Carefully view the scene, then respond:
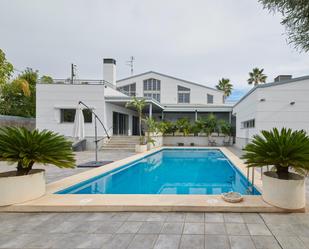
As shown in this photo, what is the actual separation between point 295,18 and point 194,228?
4.07 meters

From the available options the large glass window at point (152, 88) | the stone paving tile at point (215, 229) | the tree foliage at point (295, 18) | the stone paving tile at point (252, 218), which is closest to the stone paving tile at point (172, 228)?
the stone paving tile at point (215, 229)

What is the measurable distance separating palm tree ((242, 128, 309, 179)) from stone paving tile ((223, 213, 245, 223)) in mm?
1254

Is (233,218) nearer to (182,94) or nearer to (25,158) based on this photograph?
(25,158)

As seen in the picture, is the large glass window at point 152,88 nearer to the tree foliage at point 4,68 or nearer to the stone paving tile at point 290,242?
the tree foliage at point 4,68

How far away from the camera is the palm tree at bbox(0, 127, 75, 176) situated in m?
4.76

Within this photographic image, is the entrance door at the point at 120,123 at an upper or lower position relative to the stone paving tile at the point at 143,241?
upper

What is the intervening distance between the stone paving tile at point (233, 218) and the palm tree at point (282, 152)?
1.25m

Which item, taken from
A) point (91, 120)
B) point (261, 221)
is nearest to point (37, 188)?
point (261, 221)

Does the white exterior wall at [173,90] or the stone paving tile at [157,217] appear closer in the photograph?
the stone paving tile at [157,217]

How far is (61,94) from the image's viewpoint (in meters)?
16.9

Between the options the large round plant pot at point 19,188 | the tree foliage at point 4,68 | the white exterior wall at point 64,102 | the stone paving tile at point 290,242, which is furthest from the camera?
the white exterior wall at point 64,102

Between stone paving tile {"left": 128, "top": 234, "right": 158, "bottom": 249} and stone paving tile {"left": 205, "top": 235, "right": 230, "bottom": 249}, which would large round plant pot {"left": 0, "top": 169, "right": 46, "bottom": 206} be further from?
stone paving tile {"left": 205, "top": 235, "right": 230, "bottom": 249}

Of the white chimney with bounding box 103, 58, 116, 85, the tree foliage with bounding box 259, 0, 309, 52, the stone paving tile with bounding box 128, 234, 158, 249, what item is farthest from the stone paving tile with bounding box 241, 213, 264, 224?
the white chimney with bounding box 103, 58, 116, 85

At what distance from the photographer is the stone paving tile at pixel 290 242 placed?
2.86m
